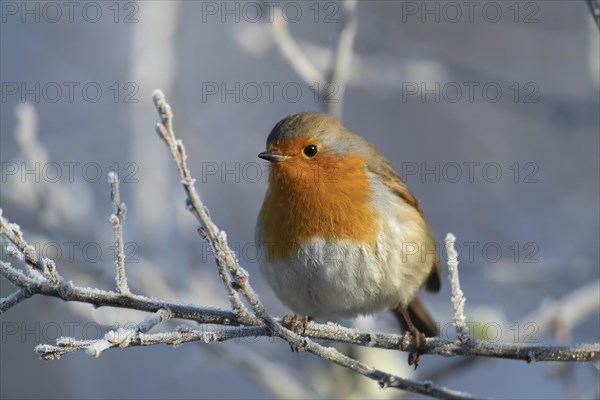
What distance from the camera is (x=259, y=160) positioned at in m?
7.17

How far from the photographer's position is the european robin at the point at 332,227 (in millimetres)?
4223

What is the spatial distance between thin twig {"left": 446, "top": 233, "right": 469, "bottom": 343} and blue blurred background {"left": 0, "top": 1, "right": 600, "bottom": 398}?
3.87 feet

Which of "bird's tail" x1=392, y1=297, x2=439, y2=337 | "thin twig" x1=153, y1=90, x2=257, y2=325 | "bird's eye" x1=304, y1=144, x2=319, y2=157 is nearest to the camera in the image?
"thin twig" x1=153, y1=90, x2=257, y2=325

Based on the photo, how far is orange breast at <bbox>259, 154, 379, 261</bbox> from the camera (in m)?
4.23

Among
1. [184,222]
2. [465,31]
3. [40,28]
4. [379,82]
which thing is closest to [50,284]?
[184,222]

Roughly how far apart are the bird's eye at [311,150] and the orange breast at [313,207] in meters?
0.04

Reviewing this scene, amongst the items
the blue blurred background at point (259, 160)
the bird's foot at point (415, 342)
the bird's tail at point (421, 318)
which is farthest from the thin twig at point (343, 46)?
the bird's foot at point (415, 342)

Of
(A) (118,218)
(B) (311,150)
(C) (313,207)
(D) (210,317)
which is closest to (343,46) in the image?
(B) (311,150)

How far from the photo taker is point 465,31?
29.8ft

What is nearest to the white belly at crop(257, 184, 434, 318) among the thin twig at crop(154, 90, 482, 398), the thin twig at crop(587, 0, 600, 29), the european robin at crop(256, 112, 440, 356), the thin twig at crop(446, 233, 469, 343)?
the european robin at crop(256, 112, 440, 356)

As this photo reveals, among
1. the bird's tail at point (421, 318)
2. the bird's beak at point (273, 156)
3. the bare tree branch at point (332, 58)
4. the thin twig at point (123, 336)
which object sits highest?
the bare tree branch at point (332, 58)

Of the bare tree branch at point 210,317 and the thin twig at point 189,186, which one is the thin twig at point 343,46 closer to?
the bare tree branch at point 210,317

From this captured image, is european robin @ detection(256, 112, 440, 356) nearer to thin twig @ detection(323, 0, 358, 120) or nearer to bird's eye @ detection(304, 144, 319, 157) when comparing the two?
bird's eye @ detection(304, 144, 319, 157)

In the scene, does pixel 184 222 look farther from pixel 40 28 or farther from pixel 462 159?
pixel 462 159
